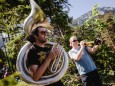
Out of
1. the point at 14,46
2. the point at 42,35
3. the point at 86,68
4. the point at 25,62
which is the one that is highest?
the point at 42,35

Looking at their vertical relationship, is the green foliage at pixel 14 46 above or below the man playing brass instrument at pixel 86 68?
below

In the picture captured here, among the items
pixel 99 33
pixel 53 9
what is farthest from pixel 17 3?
pixel 99 33

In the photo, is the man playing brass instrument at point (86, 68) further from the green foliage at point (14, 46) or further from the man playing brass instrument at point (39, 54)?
the green foliage at point (14, 46)

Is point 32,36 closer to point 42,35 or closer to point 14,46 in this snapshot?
point 42,35

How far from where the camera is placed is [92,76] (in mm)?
4871

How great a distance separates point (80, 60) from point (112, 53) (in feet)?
85.1

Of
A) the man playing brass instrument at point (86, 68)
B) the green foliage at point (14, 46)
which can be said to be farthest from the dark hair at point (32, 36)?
the green foliage at point (14, 46)

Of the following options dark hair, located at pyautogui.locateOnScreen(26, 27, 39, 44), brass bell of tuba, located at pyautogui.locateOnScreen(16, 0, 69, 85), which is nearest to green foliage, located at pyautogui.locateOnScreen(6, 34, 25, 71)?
brass bell of tuba, located at pyautogui.locateOnScreen(16, 0, 69, 85)

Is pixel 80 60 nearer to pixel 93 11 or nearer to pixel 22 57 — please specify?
pixel 22 57

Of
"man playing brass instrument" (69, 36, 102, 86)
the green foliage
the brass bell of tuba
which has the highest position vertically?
the brass bell of tuba

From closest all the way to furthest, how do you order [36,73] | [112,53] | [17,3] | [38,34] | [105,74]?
[36,73]
[38,34]
[17,3]
[105,74]
[112,53]

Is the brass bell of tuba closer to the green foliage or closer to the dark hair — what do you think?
the dark hair

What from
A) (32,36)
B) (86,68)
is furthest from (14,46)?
(32,36)

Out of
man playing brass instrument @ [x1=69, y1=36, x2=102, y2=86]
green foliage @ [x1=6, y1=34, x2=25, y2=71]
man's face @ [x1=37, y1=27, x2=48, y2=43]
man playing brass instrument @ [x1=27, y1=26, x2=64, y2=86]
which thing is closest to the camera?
man playing brass instrument @ [x1=27, y1=26, x2=64, y2=86]
